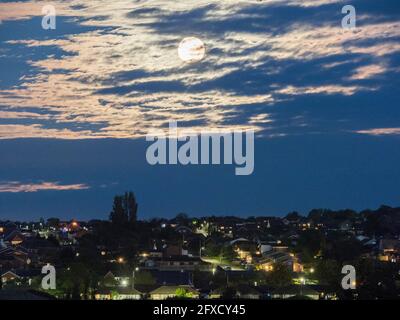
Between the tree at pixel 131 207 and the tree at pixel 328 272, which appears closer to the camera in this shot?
the tree at pixel 328 272

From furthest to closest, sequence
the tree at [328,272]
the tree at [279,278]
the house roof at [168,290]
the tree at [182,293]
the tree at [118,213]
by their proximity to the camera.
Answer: the tree at [118,213], the tree at [279,278], the tree at [328,272], the house roof at [168,290], the tree at [182,293]

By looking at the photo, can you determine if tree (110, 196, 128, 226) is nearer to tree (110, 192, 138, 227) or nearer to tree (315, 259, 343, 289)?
tree (110, 192, 138, 227)

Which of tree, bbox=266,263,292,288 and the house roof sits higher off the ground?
tree, bbox=266,263,292,288

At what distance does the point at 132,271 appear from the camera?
16688 mm

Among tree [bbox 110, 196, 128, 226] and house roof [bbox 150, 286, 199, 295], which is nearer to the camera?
house roof [bbox 150, 286, 199, 295]

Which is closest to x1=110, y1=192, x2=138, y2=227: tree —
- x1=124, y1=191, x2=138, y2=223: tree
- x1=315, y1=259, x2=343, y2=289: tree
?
x1=124, y1=191, x2=138, y2=223: tree

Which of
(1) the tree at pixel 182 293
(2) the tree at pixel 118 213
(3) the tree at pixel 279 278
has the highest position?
(2) the tree at pixel 118 213

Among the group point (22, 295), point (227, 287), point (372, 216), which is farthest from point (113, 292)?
point (372, 216)

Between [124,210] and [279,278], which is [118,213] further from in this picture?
[279,278]

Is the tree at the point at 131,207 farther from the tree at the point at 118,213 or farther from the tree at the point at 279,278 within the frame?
the tree at the point at 279,278

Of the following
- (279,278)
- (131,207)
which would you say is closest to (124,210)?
(131,207)

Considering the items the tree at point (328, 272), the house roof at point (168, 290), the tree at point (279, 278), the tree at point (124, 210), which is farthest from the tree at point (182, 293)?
the tree at point (124, 210)
